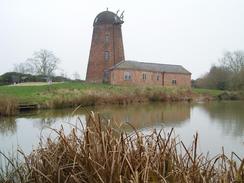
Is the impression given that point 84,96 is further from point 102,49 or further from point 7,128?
point 102,49

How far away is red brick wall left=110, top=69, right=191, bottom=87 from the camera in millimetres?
36188

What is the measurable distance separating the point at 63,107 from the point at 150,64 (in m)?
21.4

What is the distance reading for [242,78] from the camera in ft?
123

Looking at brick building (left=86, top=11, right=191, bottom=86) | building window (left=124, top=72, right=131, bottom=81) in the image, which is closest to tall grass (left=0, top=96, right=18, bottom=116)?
brick building (left=86, top=11, right=191, bottom=86)

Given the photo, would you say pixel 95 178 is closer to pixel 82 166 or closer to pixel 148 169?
pixel 82 166

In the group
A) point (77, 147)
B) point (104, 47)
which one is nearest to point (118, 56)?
point (104, 47)

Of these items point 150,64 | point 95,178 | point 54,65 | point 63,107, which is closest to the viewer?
point 95,178

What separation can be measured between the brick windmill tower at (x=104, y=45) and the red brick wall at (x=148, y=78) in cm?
143

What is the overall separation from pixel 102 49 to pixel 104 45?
518mm

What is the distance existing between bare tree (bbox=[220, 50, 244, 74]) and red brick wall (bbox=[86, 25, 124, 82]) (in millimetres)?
20106

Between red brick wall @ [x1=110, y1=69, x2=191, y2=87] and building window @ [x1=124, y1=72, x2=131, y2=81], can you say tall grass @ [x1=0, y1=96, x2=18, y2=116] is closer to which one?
red brick wall @ [x1=110, y1=69, x2=191, y2=87]

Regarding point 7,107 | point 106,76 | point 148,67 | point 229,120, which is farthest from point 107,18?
→ point 229,120

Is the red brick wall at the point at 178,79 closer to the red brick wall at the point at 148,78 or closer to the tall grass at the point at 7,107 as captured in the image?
the red brick wall at the point at 148,78

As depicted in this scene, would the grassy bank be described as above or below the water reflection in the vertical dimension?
above
